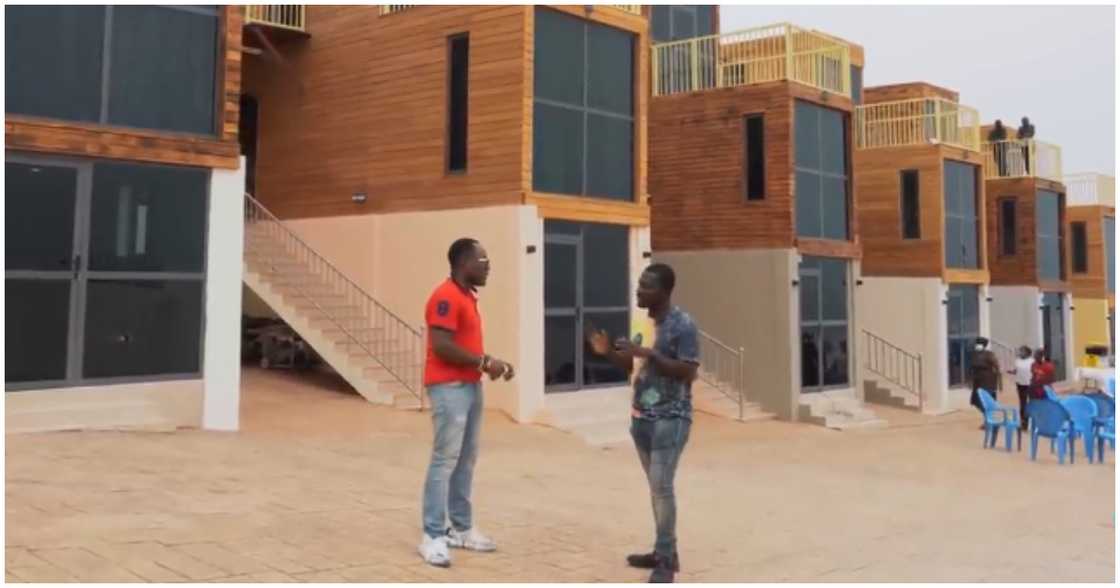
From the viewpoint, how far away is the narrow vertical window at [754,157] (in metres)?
18.1

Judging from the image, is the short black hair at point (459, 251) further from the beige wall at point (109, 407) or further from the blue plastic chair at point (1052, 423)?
the blue plastic chair at point (1052, 423)

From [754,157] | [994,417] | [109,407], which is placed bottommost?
[994,417]

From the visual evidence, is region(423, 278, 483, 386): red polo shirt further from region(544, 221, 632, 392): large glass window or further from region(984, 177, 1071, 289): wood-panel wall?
region(984, 177, 1071, 289): wood-panel wall

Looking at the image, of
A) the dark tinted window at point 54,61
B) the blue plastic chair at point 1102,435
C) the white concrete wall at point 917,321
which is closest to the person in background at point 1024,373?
the blue plastic chair at point 1102,435

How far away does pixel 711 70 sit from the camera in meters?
19.2

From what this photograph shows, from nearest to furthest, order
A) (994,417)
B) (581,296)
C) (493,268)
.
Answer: (994,417)
(493,268)
(581,296)

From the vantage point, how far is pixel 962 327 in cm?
2273

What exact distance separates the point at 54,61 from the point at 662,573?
838 cm

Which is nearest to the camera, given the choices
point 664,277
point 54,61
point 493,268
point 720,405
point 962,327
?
point 664,277

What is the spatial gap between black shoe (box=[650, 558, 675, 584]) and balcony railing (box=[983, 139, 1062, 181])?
26.0 metres

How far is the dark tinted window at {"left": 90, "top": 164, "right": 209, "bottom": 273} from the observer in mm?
9977

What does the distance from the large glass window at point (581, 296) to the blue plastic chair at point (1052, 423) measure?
5794 mm

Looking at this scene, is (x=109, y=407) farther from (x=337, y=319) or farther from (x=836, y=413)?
(x=836, y=413)

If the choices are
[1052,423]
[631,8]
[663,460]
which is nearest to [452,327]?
[663,460]
